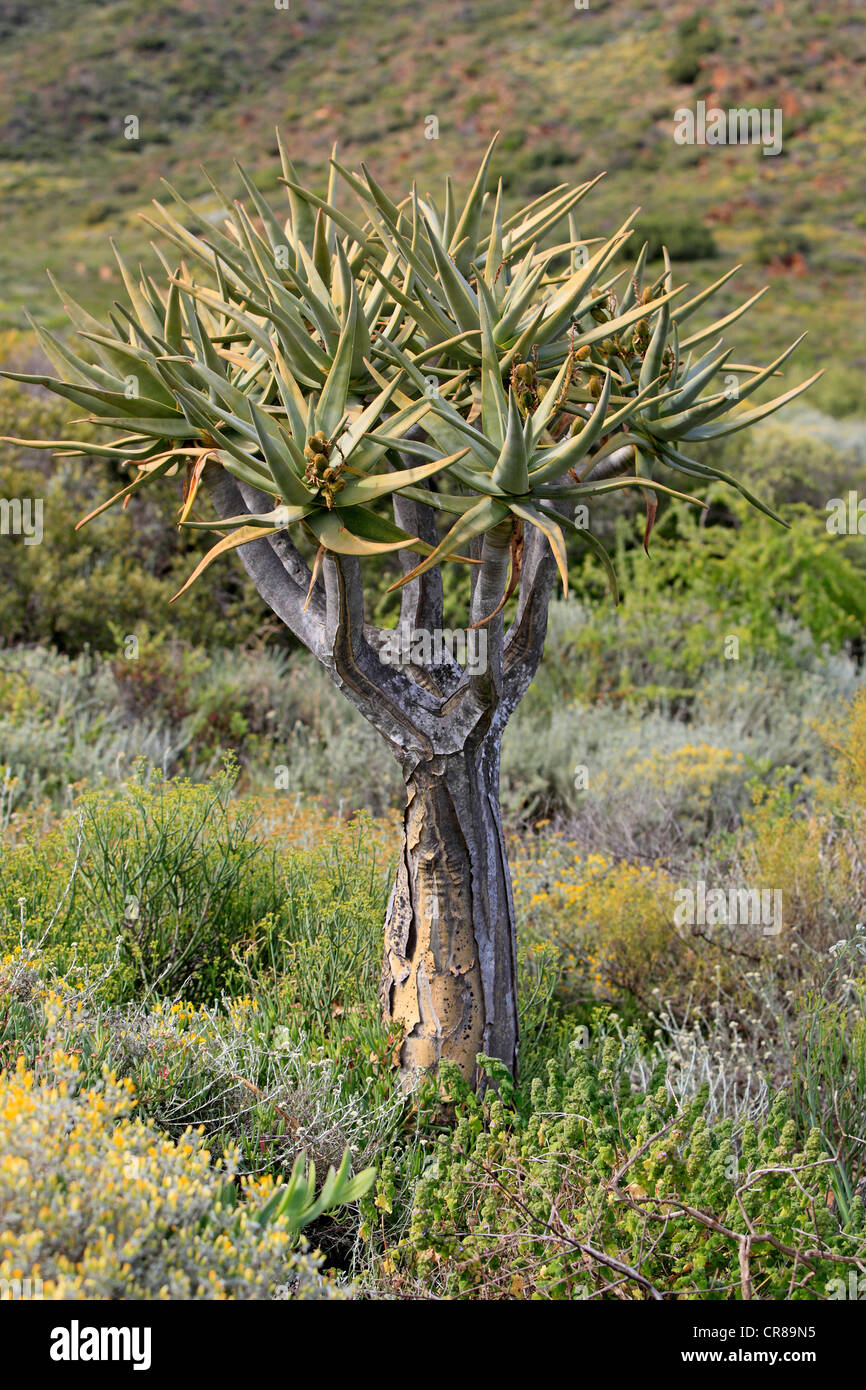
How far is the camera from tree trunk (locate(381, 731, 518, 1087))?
2.68 m

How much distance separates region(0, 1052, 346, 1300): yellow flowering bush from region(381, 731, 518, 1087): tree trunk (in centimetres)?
90

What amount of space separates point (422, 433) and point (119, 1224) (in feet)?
6.54

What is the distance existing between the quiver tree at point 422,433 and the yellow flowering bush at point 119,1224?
39.5 inches

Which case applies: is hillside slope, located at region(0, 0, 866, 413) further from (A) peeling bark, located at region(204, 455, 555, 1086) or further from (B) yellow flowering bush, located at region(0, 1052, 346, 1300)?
(B) yellow flowering bush, located at region(0, 1052, 346, 1300)

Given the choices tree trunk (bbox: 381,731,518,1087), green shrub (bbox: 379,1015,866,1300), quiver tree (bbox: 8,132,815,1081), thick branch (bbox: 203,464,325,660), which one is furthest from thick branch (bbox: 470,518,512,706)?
green shrub (bbox: 379,1015,866,1300)

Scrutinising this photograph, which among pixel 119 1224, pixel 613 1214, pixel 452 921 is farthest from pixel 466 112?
pixel 119 1224

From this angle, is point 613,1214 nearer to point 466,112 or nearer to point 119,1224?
point 119,1224

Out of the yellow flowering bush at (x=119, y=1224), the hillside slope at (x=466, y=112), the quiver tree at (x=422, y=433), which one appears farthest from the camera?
the hillside slope at (x=466, y=112)

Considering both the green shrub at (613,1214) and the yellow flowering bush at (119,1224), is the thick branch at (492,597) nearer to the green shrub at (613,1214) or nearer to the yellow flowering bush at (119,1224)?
the green shrub at (613,1214)

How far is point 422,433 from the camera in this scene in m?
2.81

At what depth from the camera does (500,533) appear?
219 centimetres

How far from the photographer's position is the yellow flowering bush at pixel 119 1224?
5.49ft

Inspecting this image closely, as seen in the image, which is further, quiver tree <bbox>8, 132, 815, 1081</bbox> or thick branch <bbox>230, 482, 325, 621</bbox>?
thick branch <bbox>230, 482, 325, 621</bbox>

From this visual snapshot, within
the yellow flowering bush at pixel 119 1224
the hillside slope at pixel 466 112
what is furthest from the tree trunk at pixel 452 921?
the hillside slope at pixel 466 112
